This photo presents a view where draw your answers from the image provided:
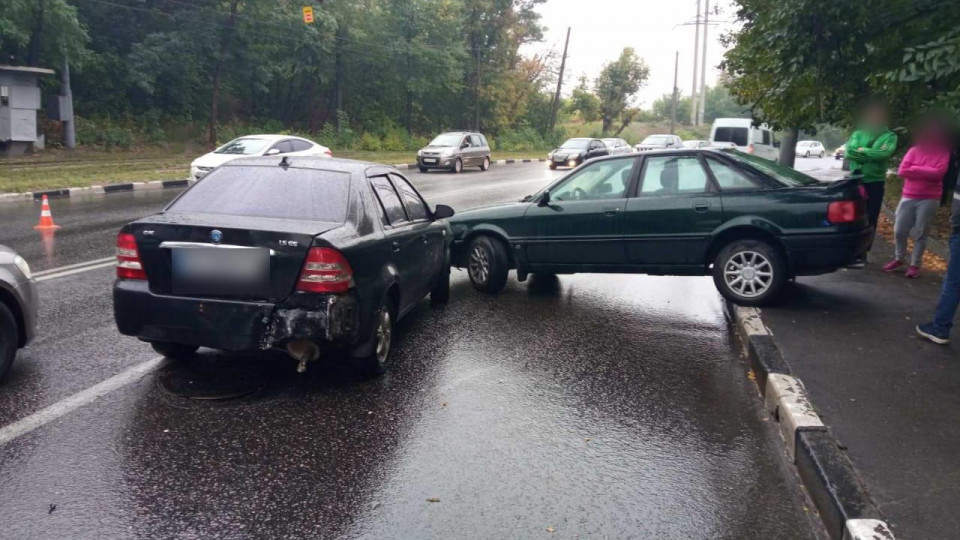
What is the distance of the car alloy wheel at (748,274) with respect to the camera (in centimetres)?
737

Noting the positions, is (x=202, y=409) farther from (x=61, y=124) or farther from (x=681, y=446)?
(x=61, y=124)

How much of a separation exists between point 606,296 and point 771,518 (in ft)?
16.4

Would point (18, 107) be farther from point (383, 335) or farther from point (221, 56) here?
point (383, 335)

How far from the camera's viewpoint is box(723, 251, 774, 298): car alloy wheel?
290 inches

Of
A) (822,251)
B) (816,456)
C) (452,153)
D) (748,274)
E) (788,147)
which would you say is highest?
(788,147)

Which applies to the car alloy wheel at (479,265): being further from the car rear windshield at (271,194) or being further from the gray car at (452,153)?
the gray car at (452,153)

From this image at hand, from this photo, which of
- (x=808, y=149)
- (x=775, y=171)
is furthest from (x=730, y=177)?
(x=808, y=149)

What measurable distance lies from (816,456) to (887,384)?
1588 mm

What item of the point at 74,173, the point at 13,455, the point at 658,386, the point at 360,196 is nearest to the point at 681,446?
the point at 658,386

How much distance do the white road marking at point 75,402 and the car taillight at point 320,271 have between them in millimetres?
1496

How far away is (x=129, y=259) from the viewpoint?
16.8 feet

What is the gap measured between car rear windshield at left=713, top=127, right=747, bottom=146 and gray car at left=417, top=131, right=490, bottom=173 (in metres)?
9.11

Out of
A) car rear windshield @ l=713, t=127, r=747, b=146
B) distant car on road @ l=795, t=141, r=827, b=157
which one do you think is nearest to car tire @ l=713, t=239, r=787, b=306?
car rear windshield @ l=713, t=127, r=747, b=146

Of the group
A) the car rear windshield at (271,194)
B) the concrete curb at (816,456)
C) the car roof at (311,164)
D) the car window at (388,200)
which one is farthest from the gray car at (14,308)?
the concrete curb at (816,456)
